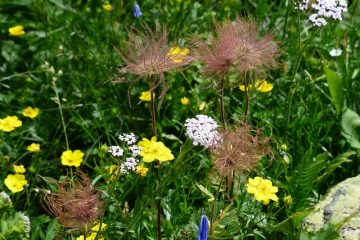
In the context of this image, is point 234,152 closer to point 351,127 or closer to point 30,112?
point 351,127

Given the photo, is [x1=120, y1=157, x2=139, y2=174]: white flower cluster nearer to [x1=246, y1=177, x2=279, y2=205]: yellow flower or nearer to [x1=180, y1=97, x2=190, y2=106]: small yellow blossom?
[x1=246, y1=177, x2=279, y2=205]: yellow flower

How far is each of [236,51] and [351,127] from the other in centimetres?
87

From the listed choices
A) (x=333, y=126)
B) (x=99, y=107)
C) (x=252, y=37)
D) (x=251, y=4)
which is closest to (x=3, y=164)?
(x=99, y=107)

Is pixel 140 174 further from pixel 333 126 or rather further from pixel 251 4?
pixel 251 4

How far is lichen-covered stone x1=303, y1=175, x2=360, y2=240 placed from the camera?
2.40 m

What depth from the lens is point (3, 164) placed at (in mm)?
2869

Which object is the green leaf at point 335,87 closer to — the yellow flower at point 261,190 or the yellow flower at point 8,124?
the yellow flower at point 261,190

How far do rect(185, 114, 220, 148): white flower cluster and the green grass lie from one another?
1.10 ft

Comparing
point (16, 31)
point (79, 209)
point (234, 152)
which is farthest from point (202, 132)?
point (16, 31)

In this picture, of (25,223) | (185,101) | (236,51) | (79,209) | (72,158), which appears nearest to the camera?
(79,209)

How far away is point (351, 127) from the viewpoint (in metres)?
3.03

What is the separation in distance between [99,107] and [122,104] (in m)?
0.13

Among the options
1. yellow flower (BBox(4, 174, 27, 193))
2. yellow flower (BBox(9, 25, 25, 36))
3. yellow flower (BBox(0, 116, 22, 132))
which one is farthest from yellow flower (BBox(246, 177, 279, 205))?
yellow flower (BBox(9, 25, 25, 36))

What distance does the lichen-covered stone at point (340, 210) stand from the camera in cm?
240
